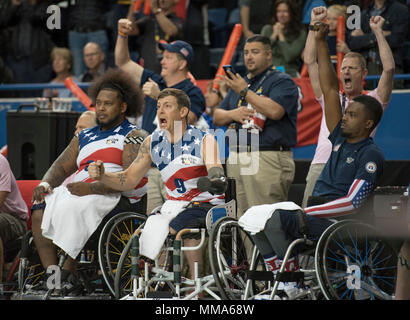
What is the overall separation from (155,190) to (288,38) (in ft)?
9.57

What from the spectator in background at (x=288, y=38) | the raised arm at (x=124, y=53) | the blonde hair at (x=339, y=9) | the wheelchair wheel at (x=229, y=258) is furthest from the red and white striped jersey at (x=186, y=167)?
the spectator in background at (x=288, y=38)

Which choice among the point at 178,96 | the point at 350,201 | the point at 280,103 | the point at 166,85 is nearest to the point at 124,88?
the point at 166,85

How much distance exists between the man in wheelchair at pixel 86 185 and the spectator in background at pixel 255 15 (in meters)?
3.69

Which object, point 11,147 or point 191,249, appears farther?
point 11,147

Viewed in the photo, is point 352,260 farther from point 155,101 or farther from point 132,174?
point 155,101

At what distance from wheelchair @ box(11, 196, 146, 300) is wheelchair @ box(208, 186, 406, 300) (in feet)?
3.20

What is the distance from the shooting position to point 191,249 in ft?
16.8

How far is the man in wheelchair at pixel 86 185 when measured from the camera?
18.8ft

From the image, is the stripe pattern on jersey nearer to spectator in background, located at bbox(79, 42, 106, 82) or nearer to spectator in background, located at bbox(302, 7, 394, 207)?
spectator in background, located at bbox(302, 7, 394, 207)

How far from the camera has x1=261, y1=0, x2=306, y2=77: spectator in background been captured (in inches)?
341
